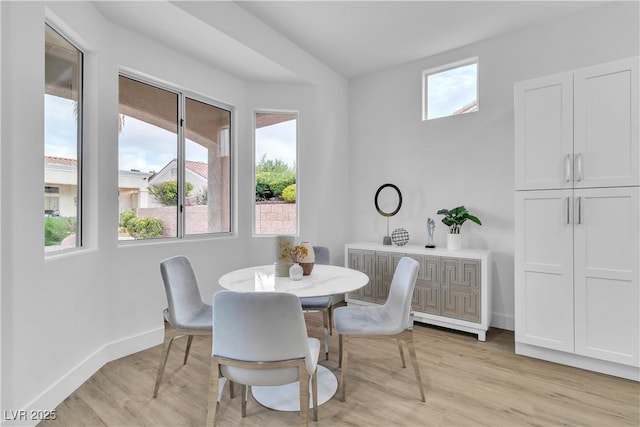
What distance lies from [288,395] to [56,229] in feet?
6.22

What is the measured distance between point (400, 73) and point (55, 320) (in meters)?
4.02

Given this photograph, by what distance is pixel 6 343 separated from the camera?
1.66 m

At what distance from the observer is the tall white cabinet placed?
228 cm

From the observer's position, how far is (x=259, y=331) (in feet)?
4.75

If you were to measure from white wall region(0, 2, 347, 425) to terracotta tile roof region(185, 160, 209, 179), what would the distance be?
13.4 inches

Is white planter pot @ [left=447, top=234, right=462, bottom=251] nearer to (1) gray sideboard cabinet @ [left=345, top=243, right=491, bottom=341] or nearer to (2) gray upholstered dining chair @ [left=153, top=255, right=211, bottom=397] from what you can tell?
(1) gray sideboard cabinet @ [left=345, top=243, right=491, bottom=341]

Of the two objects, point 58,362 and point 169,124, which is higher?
point 169,124

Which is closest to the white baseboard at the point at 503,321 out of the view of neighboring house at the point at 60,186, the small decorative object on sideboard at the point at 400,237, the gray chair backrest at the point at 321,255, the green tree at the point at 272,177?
the small decorative object on sideboard at the point at 400,237

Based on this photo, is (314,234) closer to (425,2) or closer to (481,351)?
(481,351)

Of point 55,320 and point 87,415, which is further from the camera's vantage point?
point 55,320

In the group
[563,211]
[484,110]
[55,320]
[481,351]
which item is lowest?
[481,351]

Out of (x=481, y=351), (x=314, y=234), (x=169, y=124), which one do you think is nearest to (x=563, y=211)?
(x=481, y=351)

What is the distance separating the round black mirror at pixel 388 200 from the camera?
13.0 feet

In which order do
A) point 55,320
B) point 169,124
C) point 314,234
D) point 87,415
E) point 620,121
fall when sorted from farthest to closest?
point 314,234 < point 169,124 < point 620,121 < point 55,320 < point 87,415
